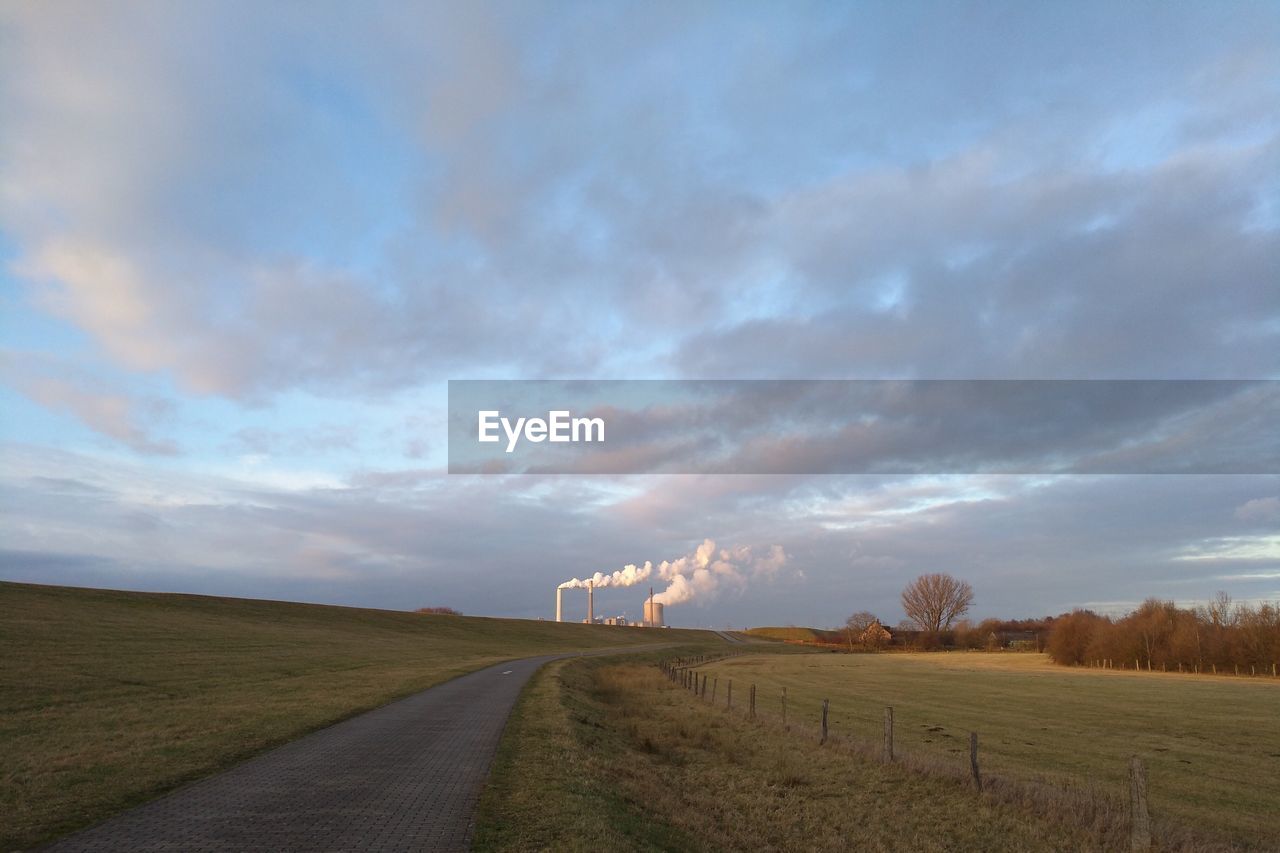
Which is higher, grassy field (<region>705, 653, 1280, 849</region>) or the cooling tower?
grassy field (<region>705, 653, 1280, 849</region>)

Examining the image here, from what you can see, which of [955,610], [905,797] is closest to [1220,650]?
[955,610]

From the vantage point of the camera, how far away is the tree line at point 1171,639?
268 feet

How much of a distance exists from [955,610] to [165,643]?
14888 centimetres

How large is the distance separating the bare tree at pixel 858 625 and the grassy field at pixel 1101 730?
99.6 meters

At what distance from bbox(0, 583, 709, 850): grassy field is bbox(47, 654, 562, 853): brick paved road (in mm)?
790

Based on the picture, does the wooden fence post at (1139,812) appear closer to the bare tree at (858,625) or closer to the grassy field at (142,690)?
the grassy field at (142,690)

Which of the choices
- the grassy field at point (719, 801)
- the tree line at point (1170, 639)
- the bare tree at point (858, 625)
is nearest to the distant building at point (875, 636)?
the bare tree at point (858, 625)

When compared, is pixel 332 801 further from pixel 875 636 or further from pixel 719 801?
pixel 875 636

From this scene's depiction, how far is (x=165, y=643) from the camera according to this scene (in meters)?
46.8

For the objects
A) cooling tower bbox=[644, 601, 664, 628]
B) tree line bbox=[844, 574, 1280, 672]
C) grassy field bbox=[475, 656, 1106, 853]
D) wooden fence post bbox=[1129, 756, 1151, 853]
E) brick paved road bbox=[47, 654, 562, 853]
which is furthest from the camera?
cooling tower bbox=[644, 601, 664, 628]

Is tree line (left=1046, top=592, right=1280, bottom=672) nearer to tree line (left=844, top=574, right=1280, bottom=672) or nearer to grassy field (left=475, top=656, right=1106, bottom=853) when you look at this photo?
tree line (left=844, top=574, right=1280, bottom=672)

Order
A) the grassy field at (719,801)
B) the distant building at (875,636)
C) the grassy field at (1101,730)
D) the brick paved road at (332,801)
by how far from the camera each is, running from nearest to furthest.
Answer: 1. the brick paved road at (332,801)
2. the grassy field at (719,801)
3. the grassy field at (1101,730)
4. the distant building at (875,636)

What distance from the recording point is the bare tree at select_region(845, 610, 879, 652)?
6206 inches

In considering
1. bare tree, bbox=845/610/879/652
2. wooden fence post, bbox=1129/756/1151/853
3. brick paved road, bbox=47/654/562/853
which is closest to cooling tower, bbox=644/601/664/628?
bare tree, bbox=845/610/879/652
